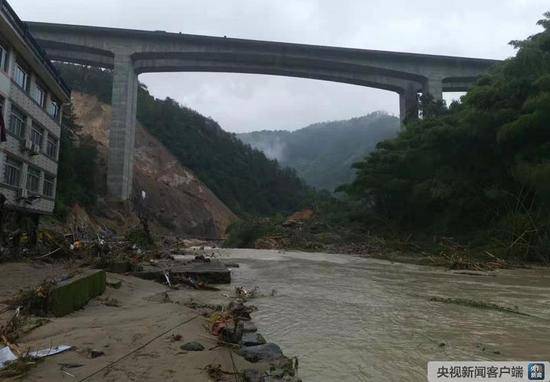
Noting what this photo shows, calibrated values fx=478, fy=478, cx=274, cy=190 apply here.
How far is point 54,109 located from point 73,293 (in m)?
21.9

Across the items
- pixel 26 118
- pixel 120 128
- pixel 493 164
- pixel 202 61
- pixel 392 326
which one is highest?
pixel 202 61

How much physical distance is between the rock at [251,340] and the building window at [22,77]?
61.0ft

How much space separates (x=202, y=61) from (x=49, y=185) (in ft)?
66.3

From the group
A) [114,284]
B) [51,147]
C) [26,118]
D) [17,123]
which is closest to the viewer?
[114,284]

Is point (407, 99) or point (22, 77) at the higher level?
point (407, 99)

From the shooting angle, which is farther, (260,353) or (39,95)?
(39,95)

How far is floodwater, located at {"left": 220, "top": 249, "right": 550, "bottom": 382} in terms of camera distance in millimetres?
4273

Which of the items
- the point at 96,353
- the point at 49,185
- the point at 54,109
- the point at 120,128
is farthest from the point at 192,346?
the point at 120,128

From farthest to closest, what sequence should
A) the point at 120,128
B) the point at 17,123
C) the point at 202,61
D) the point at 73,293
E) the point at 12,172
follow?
the point at 202,61
the point at 120,128
the point at 12,172
the point at 17,123
the point at 73,293

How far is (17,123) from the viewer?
1964 centimetres

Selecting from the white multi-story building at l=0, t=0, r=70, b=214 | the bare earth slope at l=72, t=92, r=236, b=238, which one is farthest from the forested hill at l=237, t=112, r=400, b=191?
the white multi-story building at l=0, t=0, r=70, b=214

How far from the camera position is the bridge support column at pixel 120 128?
3988 centimetres

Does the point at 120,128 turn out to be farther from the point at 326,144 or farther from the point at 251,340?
the point at 326,144

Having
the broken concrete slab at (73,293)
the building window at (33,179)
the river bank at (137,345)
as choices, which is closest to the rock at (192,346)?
the river bank at (137,345)
